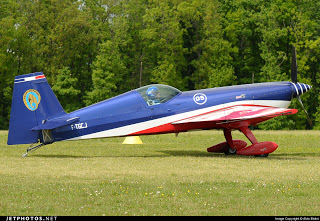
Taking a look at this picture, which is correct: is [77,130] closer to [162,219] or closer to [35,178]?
[35,178]

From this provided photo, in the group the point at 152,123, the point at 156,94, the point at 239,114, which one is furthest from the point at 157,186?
the point at 239,114

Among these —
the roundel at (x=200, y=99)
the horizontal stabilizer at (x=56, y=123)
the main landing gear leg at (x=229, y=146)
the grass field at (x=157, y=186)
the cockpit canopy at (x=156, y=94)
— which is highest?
the cockpit canopy at (x=156, y=94)

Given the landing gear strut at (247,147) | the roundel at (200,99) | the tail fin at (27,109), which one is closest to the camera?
the tail fin at (27,109)

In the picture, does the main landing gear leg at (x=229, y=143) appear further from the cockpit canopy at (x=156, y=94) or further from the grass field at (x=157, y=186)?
the cockpit canopy at (x=156, y=94)

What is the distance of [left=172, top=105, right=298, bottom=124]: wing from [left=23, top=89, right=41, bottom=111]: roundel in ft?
14.4

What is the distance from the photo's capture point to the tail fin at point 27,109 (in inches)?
632

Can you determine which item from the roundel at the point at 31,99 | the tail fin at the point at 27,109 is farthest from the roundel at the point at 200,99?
the roundel at the point at 31,99

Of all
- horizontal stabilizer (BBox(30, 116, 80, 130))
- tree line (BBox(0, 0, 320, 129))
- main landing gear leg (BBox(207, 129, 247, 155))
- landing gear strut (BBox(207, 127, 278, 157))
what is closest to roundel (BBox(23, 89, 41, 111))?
horizontal stabilizer (BBox(30, 116, 80, 130))

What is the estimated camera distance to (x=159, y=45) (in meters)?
60.3

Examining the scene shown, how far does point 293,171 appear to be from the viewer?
13180mm

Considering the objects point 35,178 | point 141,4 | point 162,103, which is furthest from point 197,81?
point 35,178

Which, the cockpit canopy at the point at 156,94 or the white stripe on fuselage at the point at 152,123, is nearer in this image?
the white stripe on fuselage at the point at 152,123

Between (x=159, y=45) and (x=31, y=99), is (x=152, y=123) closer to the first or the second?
(x=31, y=99)

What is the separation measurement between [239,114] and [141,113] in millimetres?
3112
